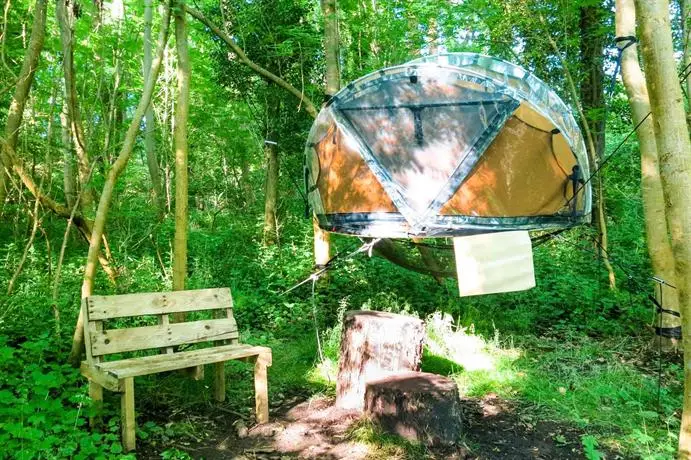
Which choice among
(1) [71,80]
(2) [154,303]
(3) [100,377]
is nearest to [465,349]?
(2) [154,303]

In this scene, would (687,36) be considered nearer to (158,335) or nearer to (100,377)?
(158,335)

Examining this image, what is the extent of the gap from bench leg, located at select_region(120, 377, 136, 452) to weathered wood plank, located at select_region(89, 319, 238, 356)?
474 millimetres

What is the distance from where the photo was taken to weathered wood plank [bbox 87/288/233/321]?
363 centimetres

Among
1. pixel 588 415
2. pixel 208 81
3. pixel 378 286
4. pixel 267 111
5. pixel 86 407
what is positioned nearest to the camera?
pixel 86 407

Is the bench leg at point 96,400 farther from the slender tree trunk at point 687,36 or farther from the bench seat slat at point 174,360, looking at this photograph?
the slender tree trunk at point 687,36

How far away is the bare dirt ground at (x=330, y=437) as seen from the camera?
11.2ft

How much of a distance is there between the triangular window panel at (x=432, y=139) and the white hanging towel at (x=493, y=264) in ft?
1.81

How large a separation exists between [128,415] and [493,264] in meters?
2.95

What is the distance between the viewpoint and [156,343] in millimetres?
3889

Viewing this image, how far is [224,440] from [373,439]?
1076mm

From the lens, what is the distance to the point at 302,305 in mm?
6633

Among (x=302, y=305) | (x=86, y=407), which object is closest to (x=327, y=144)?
(x=302, y=305)

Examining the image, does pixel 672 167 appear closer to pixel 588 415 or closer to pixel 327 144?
pixel 588 415

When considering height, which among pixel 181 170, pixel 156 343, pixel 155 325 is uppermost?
pixel 181 170
